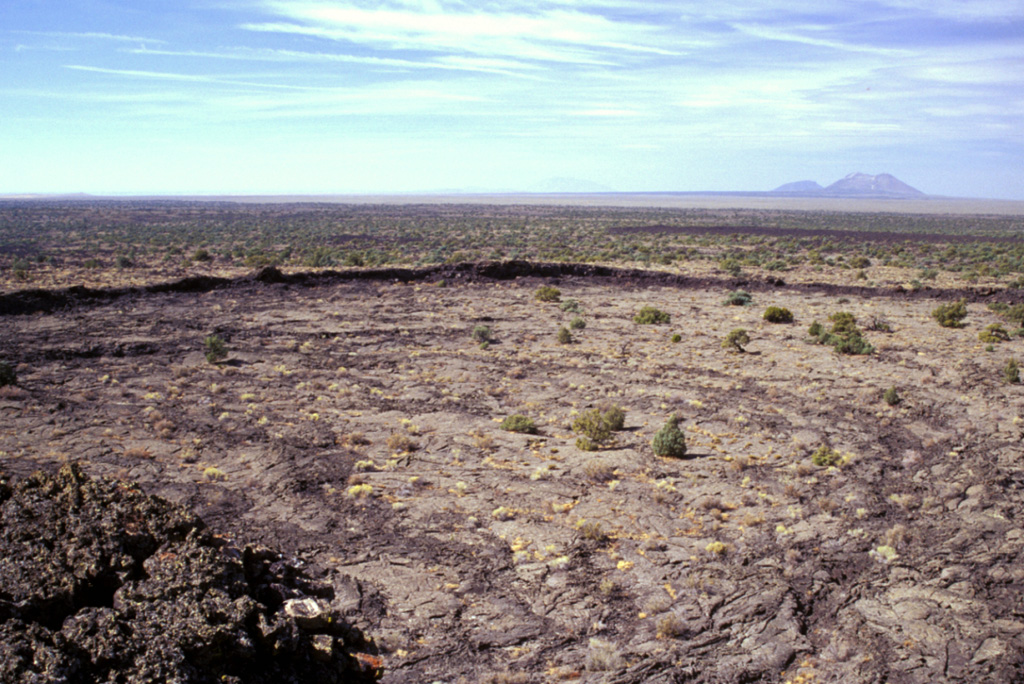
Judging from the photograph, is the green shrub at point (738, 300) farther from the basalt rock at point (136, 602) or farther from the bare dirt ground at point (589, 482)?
the basalt rock at point (136, 602)

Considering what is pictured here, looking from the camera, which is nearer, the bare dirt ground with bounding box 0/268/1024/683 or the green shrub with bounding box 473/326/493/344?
the bare dirt ground with bounding box 0/268/1024/683

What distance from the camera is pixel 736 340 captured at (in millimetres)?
18734

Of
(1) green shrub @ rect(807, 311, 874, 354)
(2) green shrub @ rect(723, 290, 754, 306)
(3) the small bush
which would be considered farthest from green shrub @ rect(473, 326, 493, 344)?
(2) green shrub @ rect(723, 290, 754, 306)

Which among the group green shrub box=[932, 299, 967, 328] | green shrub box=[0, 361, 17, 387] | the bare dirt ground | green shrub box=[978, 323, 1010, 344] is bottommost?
the bare dirt ground

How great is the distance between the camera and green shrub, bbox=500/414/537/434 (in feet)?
40.7

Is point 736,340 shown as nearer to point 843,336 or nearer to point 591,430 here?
point 843,336

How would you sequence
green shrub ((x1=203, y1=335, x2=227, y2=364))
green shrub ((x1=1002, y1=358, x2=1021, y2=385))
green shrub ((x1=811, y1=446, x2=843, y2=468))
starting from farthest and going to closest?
1. green shrub ((x1=203, y1=335, x2=227, y2=364))
2. green shrub ((x1=1002, y1=358, x2=1021, y2=385))
3. green shrub ((x1=811, y1=446, x2=843, y2=468))

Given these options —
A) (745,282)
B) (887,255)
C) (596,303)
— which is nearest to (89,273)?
(596,303)

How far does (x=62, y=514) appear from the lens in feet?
17.5

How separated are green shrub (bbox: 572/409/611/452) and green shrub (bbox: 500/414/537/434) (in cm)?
80

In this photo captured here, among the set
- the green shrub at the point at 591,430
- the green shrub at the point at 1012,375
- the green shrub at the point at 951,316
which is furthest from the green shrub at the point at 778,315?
the green shrub at the point at 591,430

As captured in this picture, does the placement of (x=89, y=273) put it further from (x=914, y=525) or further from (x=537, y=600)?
(x=914, y=525)

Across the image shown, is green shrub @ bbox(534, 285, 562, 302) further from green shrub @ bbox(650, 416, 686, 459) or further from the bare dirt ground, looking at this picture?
green shrub @ bbox(650, 416, 686, 459)

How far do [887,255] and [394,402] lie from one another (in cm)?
4519
